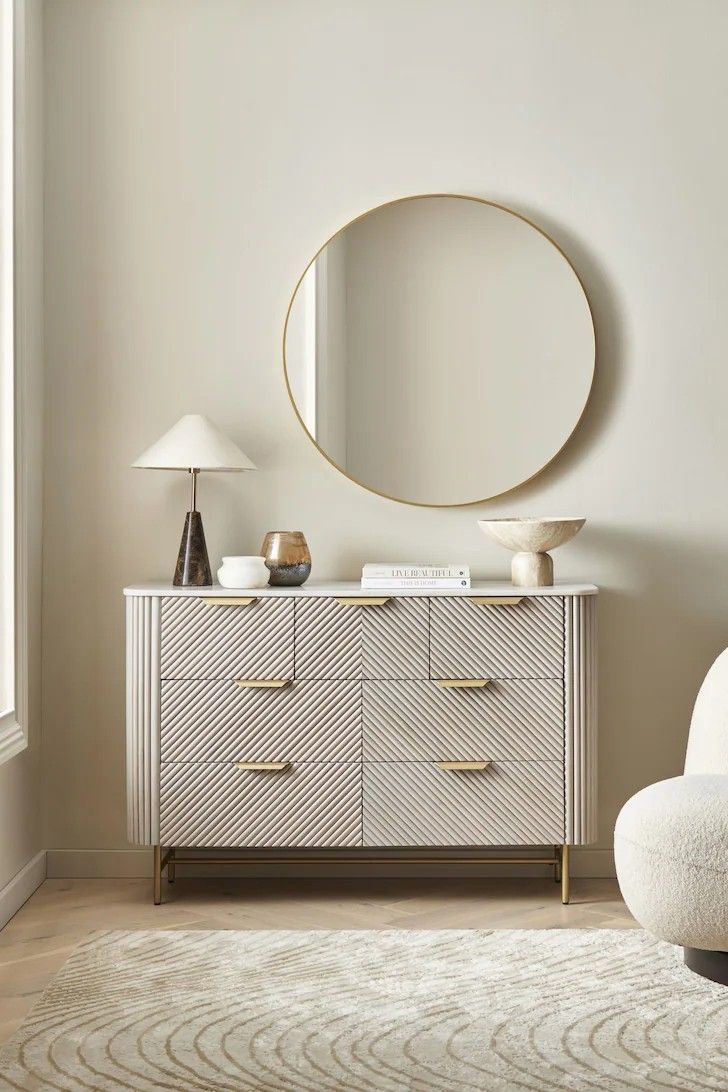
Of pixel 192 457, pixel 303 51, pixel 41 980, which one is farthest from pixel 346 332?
pixel 41 980

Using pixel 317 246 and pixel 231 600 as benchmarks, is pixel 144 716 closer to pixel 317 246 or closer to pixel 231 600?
pixel 231 600

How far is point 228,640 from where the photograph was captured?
9.36 feet

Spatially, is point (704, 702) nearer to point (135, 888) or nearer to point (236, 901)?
point (236, 901)

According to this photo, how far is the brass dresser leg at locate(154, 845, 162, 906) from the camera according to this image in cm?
293

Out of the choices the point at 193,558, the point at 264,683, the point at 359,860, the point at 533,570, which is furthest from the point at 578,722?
the point at 193,558

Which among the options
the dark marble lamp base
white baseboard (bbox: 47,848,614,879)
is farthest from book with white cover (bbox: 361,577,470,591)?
white baseboard (bbox: 47,848,614,879)

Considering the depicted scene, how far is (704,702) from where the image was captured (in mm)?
2621

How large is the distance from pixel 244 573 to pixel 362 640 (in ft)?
1.19

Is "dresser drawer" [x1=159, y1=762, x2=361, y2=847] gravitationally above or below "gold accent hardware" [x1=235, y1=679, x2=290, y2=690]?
below

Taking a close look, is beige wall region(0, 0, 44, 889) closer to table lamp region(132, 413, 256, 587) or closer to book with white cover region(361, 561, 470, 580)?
table lamp region(132, 413, 256, 587)

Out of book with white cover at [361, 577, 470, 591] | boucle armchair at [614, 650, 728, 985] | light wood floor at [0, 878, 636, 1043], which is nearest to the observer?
boucle armchair at [614, 650, 728, 985]

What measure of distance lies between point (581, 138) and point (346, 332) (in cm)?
89

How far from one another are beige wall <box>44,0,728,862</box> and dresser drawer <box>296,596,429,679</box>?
1.27 feet

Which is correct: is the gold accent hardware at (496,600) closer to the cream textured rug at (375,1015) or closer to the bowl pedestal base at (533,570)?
the bowl pedestal base at (533,570)
